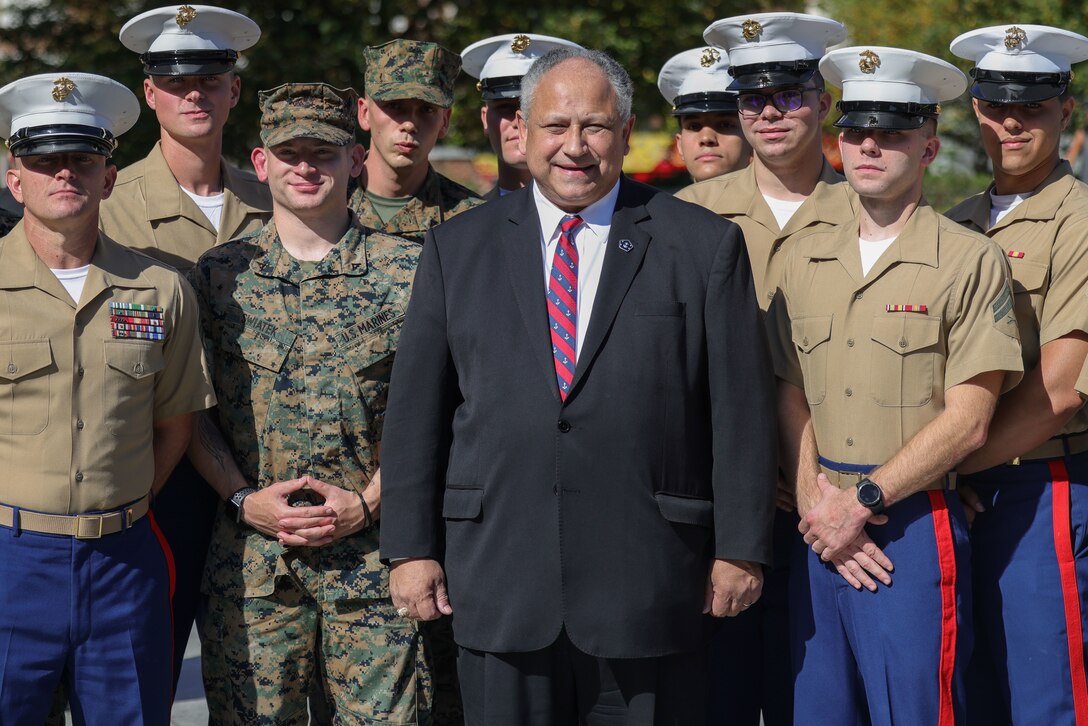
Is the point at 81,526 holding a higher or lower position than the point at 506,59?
lower

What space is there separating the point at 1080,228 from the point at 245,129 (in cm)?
1041

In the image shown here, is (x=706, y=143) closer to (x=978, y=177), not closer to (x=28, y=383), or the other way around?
(x=28, y=383)

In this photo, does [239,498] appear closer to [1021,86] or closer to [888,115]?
[888,115]

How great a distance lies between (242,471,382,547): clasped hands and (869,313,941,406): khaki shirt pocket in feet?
4.72

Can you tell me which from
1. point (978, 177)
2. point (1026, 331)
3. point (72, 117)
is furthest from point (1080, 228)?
point (978, 177)

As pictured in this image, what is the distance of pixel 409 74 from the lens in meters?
4.98

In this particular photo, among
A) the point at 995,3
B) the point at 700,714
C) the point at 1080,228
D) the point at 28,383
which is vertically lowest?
the point at 700,714

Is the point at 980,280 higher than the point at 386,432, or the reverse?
the point at 980,280

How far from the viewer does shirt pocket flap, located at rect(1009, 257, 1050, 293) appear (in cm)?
402

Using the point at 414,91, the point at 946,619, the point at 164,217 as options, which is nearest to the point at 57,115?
the point at 164,217

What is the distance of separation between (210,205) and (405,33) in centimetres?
1018

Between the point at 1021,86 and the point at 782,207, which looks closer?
the point at 1021,86

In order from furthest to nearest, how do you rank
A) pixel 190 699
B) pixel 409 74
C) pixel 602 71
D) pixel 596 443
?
1. pixel 190 699
2. pixel 409 74
3. pixel 602 71
4. pixel 596 443

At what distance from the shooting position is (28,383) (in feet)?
12.4
